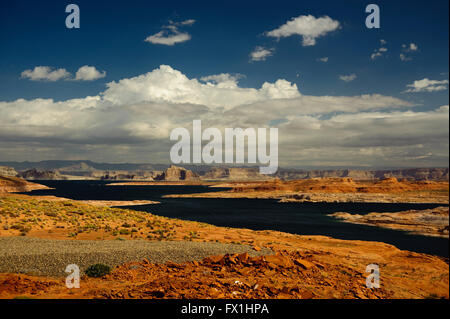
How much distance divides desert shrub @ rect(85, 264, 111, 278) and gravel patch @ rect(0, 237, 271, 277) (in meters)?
0.69

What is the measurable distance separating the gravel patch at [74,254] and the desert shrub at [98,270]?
0.69 meters

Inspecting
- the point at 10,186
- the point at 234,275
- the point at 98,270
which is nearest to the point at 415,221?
the point at 234,275

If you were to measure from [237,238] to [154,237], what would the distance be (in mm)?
11647

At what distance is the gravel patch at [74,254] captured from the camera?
829 inches

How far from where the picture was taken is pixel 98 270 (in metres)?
20.8

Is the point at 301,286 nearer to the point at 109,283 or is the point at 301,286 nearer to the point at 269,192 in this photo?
A: the point at 109,283

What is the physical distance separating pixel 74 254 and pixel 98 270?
3.98 meters

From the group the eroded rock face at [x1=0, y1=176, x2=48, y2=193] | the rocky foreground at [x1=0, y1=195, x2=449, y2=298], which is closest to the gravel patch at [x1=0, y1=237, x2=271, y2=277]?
the rocky foreground at [x1=0, y1=195, x2=449, y2=298]

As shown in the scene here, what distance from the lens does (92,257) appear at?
23188mm

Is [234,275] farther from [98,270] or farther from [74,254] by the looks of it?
[74,254]

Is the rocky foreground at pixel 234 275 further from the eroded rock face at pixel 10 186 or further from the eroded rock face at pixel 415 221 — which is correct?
the eroded rock face at pixel 10 186

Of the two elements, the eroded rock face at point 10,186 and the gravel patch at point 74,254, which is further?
the eroded rock face at point 10,186

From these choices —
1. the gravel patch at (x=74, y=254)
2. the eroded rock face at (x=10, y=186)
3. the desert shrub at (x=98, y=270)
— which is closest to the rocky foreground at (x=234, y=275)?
the desert shrub at (x=98, y=270)
